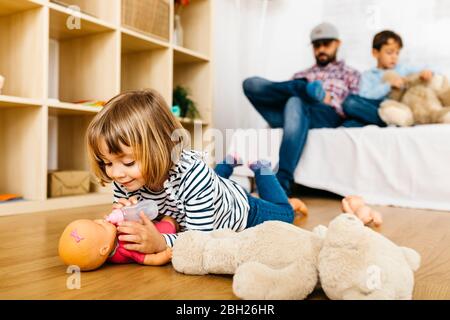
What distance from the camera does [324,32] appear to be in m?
2.16

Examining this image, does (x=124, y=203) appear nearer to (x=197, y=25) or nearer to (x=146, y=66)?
(x=146, y=66)

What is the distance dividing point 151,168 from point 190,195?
0.09 meters

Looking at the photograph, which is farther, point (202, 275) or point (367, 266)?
point (202, 275)

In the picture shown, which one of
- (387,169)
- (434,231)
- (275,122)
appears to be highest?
(275,122)

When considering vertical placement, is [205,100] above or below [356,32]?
below

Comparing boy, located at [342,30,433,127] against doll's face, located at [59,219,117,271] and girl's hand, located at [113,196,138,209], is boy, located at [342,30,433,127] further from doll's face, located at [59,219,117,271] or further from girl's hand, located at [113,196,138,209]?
doll's face, located at [59,219,117,271]

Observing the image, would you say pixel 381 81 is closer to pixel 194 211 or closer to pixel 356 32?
pixel 356 32

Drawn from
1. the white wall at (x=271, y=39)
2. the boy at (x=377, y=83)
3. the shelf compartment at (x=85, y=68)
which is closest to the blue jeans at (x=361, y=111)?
the boy at (x=377, y=83)

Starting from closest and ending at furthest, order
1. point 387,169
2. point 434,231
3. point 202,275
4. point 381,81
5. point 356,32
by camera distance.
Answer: point 202,275
point 434,231
point 387,169
point 381,81
point 356,32

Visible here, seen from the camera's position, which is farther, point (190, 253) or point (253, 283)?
point (190, 253)

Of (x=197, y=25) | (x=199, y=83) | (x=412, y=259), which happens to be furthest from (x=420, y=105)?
(x=412, y=259)

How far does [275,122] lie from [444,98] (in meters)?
0.73
